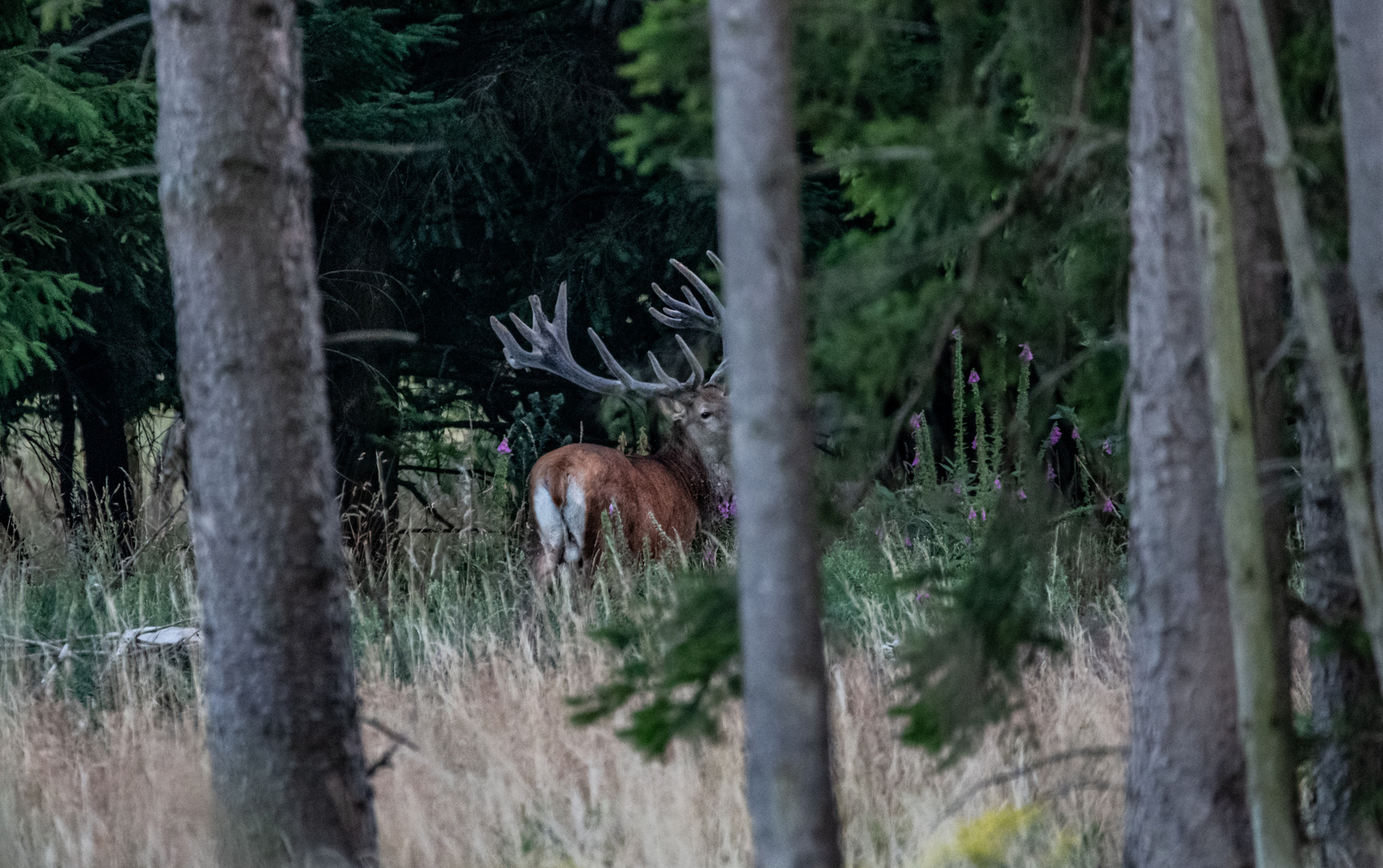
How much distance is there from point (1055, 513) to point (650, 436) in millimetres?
7497

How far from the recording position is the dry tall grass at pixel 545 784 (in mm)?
3742

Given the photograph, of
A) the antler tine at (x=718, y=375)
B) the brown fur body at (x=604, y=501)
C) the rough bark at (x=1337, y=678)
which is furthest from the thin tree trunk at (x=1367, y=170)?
the antler tine at (x=718, y=375)

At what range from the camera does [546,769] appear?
13.7ft

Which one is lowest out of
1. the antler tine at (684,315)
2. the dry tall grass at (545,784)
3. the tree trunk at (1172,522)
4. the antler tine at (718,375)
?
the dry tall grass at (545,784)

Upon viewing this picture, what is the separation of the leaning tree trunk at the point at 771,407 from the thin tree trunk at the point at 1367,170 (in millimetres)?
1052

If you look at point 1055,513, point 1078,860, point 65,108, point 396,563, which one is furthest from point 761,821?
point 396,563

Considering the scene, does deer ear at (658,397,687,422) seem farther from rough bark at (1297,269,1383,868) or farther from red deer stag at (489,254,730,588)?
rough bark at (1297,269,1383,868)

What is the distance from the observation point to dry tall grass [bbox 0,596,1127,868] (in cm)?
374

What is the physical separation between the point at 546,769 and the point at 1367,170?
2712 millimetres

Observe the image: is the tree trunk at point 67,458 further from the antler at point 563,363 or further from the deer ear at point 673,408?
the deer ear at point 673,408

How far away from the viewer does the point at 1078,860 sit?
366 cm

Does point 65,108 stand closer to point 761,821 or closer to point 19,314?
point 19,314

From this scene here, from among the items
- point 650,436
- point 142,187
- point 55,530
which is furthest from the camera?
point 650,436

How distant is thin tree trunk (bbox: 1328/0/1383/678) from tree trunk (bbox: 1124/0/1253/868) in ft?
1.00
